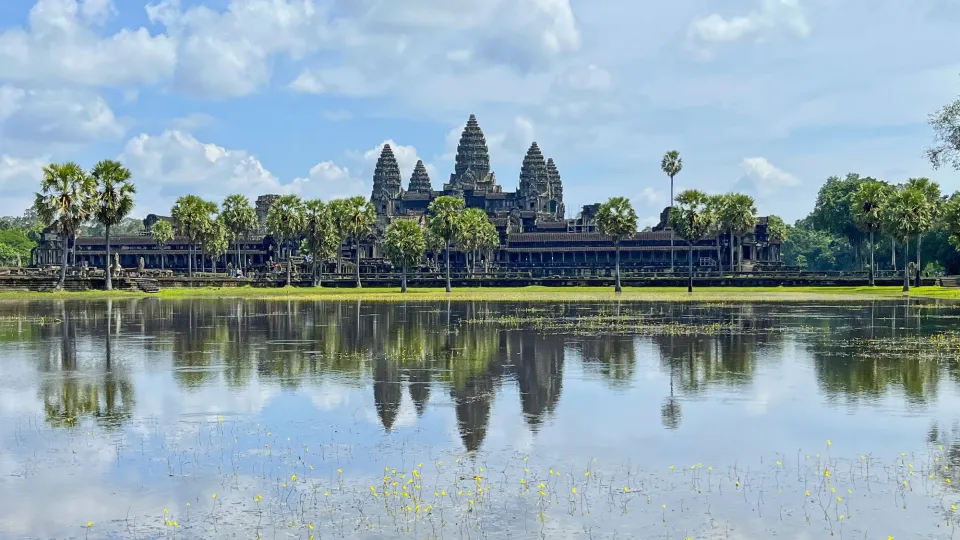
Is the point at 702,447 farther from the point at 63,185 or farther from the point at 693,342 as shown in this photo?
the point at 63,185

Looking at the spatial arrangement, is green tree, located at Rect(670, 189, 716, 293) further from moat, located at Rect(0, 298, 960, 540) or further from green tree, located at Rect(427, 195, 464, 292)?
moat, located at Rect(0, 298, 960, 540)

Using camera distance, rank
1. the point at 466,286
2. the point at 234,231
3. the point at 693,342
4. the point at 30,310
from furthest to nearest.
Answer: the point at 234,231
the point at 466,286
the point at 30,310
the point at 693,342

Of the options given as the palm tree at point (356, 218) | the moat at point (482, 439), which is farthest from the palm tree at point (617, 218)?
the moat at point (482, 439)

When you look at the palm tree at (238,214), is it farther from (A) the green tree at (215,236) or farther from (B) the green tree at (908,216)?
(B) the green tree at (908,216)

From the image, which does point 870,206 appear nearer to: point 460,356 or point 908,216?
point 908,216

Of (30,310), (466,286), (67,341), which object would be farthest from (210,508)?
(466,286)

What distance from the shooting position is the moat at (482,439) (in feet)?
48.3

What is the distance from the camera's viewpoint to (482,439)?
1975 cm

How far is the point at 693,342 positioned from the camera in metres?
38.7

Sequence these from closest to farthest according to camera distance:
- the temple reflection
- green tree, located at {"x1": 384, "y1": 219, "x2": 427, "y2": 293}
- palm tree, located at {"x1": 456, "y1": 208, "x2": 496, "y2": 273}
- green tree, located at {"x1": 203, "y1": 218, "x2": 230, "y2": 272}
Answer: the temple reflection, green tree, located at {"x1": 384, "y1": 219, "x2": 427, "y2": 293}, palm tree, located at {"x1": 456, "y1": 208, "x2": 496, "y2": 273}, green tree, located at {"x1": 203, "y1": 218, "x2": 230, "y2": 272}

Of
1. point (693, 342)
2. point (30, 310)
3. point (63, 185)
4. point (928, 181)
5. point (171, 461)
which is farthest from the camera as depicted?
point (928, 181)

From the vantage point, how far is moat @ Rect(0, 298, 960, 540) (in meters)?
14.7

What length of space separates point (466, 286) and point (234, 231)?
34.1 metres

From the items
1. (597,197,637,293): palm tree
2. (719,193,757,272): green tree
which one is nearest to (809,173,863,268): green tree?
(719,193,757,272): green tree
